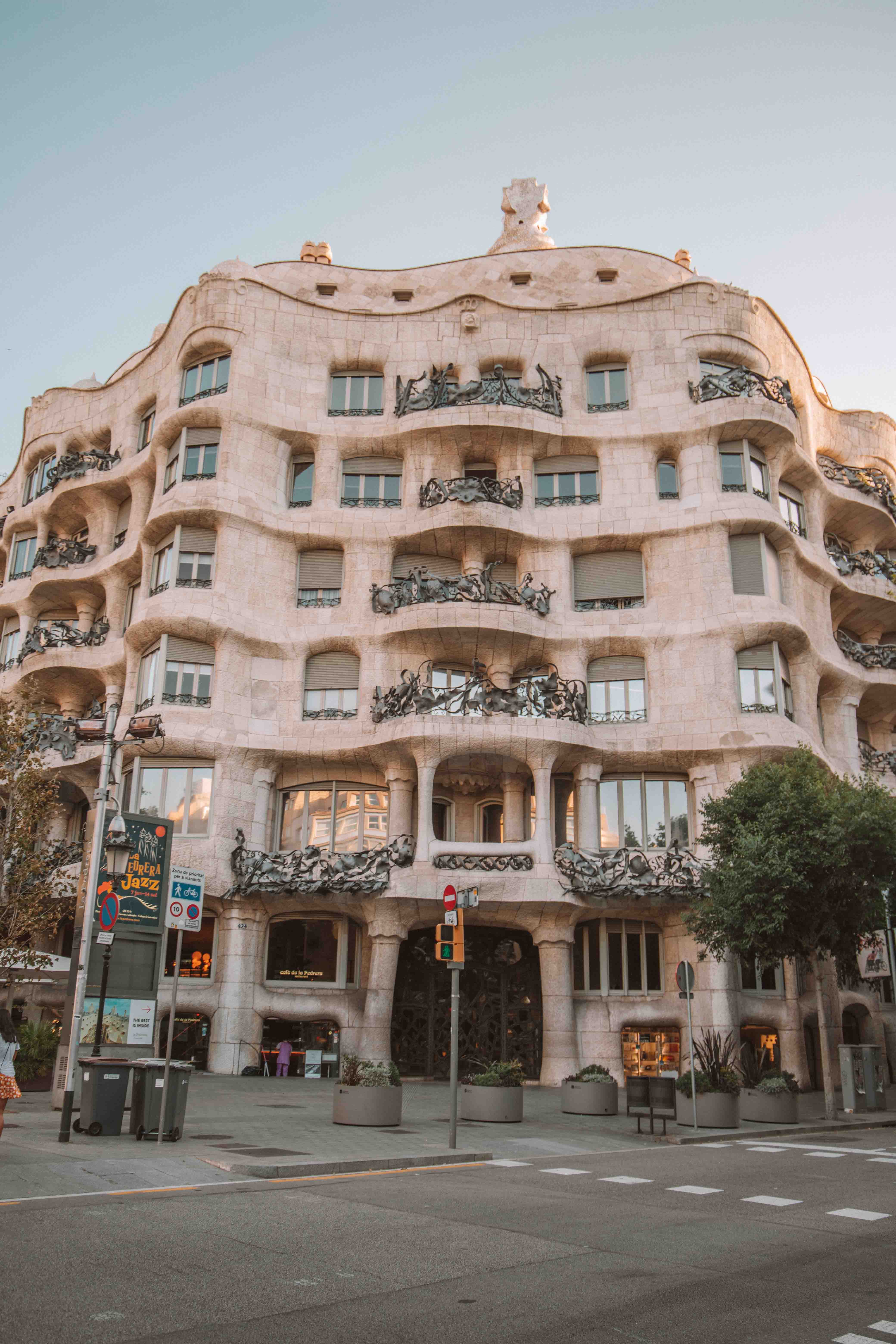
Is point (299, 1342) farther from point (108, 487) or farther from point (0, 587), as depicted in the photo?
point (0, 587)

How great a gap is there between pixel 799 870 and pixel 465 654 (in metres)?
13.2

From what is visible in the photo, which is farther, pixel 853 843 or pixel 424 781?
pixel 424 781

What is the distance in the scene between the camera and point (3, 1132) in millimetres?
14992

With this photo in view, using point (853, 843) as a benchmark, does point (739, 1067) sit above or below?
below

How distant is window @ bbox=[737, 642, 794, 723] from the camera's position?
1268 inches

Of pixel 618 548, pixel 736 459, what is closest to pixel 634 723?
pixel 618 548

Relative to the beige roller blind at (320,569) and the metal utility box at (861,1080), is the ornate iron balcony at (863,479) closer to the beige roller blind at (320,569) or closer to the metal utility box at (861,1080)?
the beige roller blind at (320,569)

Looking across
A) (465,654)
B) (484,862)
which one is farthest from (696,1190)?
(465,654)

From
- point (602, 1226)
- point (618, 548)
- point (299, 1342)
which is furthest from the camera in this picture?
point (618, 548)

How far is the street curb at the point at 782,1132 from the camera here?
17453mm

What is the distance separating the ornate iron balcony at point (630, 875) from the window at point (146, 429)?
828 inches

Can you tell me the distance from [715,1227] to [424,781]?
70.1 feet

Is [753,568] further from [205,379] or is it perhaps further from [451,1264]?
[451,1264]

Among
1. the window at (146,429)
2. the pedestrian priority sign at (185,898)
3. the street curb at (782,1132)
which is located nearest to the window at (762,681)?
the street curb at (782,1132)
